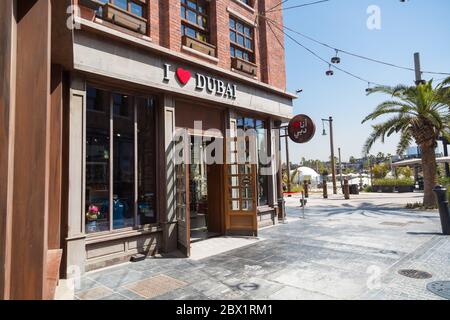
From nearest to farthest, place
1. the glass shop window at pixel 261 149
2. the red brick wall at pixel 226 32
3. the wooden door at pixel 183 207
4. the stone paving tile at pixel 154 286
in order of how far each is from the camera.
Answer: the stone paving tile at pixel 154 286 < the wooden door at pixel 183 207 < the red brick wall at pixel 226 32 < the glass shop window at pixel 261 149

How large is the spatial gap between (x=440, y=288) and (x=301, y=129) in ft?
21.9

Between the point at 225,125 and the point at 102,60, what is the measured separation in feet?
13.6

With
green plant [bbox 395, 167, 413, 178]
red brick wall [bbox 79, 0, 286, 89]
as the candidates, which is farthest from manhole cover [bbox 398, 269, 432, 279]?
green plant [bbox 395, 167, 413, 178]

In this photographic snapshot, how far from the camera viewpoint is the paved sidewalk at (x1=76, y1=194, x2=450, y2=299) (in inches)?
175

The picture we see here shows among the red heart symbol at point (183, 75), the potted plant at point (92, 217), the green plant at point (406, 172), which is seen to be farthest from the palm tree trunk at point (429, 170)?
the green plant at point (406, 172)

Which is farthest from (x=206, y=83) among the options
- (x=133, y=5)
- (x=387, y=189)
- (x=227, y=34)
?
(x=387, y=189)

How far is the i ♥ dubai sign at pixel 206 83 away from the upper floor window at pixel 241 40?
1.79 metres

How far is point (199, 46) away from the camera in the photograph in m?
8.52

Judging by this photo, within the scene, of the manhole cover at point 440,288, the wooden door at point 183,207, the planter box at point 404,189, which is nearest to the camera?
the manhole cover at point 440,288

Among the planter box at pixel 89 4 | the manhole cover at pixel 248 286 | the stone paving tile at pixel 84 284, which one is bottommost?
the manhole cover at pixel 248 286

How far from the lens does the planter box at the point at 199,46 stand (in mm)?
8141

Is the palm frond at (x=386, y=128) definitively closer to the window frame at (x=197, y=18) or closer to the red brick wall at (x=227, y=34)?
the red brick wall at (x=227, y=34)

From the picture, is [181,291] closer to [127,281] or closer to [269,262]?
[127,281]

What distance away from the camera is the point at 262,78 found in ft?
36.3
